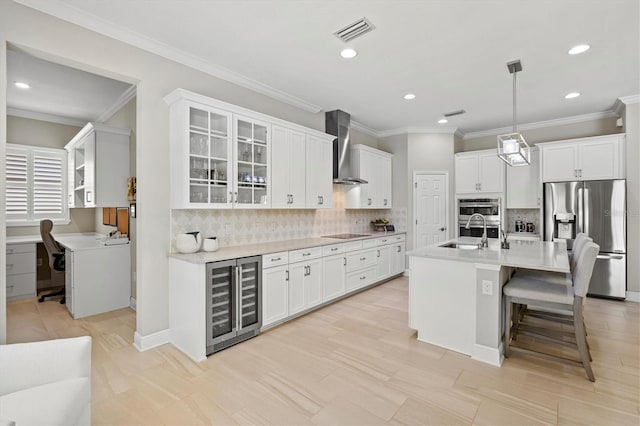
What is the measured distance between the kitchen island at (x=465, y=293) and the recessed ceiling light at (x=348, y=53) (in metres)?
2.16

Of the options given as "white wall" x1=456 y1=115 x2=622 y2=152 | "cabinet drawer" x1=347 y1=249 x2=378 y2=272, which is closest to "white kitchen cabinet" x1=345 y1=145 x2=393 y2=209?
"cabinet drawer" x1=347 y1=249 x2=378 y2=272

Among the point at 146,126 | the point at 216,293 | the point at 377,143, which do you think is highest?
the point at 377,143

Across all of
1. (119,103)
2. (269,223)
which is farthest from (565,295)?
(119,103)

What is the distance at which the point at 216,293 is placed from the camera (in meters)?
2.89

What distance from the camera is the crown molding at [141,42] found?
7.91 feet

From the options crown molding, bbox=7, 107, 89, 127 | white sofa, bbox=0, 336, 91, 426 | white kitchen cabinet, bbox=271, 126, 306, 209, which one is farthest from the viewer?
crown molding, bbox=7, 107, 89, 127

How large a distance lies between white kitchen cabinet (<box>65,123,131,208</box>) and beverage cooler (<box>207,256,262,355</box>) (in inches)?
92.5

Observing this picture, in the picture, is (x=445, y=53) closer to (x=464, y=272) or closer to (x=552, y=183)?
(x=464, y=272)

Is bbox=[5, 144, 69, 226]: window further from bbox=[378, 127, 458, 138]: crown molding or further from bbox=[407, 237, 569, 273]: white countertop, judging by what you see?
bbox=[378, 127, 458, 138]: crown molding

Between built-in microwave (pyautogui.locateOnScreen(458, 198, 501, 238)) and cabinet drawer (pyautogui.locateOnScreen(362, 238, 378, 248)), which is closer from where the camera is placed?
cabinet drawer (pyautogui.locateOnScreen(362, 238, 378, 248))

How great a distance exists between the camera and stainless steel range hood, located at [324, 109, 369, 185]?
5.01m

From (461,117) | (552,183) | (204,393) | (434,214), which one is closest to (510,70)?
(461,117)

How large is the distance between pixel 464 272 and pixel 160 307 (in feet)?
9.80

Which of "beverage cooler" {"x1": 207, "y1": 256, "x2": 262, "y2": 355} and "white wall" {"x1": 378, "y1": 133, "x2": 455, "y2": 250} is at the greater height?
"white wall" {"x1": 378, "y1": 133, "x2": 455, "y2": 250}
